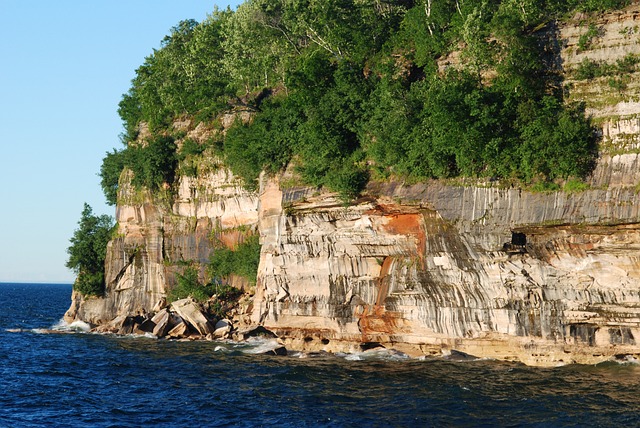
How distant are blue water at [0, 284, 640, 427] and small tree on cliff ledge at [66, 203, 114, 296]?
1707cm

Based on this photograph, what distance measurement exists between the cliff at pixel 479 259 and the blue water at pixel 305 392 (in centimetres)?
170

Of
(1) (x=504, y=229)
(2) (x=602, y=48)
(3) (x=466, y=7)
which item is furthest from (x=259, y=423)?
(3) (x=466, y=7)

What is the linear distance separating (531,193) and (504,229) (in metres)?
1.99

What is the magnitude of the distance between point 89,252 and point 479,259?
3678cm

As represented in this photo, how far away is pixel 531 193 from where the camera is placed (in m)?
33.1

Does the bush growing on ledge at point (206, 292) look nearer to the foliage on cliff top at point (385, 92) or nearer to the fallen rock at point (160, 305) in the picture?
the fallen rock at point (160, 305)

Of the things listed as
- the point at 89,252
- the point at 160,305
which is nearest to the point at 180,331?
the point at 160,305

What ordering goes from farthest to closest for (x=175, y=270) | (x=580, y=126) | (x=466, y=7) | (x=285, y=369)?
(x=175, y=270)
(x=466, y=7)
(x=285, y=369)
(x=580, y=126)

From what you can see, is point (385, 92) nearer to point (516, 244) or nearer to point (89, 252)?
point (516, 244)

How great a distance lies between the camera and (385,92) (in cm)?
3941

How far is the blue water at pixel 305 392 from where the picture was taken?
86.3ft

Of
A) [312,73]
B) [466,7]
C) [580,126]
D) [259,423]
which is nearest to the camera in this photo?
[259,423]

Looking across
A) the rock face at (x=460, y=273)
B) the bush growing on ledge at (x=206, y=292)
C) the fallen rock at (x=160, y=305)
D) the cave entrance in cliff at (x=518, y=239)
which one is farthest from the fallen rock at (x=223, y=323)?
the cave entrance in cliff at (x=518, y=239)

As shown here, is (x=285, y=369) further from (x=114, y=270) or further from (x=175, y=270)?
(x=114, y=270)
